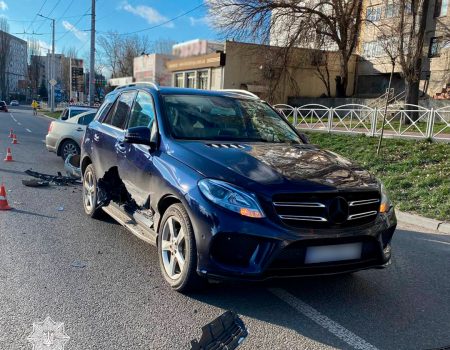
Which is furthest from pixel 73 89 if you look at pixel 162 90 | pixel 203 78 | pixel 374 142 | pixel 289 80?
pixel 162 90

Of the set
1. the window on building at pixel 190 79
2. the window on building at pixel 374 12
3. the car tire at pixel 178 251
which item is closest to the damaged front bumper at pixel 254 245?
the car tire at pixel 178 251

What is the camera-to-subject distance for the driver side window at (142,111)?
183 inches

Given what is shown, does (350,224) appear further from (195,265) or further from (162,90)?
(162,90)

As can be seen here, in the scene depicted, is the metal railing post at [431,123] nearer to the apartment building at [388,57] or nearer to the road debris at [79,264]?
the road debris at [79,264]

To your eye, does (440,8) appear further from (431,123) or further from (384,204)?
(384,204)

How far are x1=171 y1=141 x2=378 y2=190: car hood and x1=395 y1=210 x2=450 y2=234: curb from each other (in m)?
3.46

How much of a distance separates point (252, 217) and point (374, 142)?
10.5 metres

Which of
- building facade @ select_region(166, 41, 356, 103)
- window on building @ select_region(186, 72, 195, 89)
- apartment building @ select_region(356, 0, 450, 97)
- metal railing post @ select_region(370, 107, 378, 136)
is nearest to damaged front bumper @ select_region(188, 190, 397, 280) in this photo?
metal railing post @ select_region(370, 107, 378, 136)

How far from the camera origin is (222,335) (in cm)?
270

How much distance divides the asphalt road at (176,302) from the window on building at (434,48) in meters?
31.2

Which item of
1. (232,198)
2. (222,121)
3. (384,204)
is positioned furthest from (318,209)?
(222,121)

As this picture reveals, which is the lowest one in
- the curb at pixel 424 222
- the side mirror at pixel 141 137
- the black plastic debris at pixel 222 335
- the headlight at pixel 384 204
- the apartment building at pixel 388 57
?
the curb at pixel 424 222

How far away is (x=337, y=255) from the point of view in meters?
3.41

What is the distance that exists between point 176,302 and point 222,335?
0.97 meters
